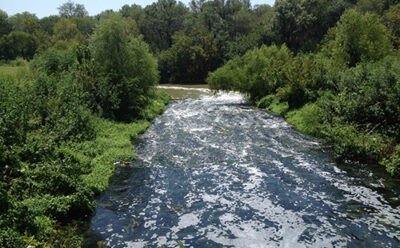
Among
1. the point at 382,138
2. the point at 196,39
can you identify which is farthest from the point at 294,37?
the point at 382,138

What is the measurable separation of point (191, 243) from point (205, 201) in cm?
343

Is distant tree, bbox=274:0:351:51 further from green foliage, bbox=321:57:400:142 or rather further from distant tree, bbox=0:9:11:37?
distant tree, bbox=0:9:11:37

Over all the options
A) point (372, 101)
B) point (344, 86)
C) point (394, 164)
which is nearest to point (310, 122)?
point (344, 86)

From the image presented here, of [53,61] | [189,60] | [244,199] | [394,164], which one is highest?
[189,60]

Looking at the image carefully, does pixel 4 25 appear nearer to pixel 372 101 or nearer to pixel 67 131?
pixel 67 131

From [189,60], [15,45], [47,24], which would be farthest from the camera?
[47,24]

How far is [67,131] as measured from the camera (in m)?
19.6

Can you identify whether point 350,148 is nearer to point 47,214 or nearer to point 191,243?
point 191,243

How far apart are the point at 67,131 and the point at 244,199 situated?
11808 mm

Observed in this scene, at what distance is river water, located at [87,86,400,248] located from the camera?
11680mm

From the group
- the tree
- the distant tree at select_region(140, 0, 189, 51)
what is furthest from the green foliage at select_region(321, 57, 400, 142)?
the distant tree at select_region(140, 0, 189, 51)

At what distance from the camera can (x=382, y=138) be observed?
19875mm

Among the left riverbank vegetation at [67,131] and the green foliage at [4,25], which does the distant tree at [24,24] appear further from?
the left riverbank vegetation at [67,131]

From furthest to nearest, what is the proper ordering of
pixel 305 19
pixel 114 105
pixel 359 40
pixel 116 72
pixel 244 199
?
1. pixel 305 19
2. pixel 359 40
3. pixel 116 72
4. pixel 114 105
5. pixel 244 199
